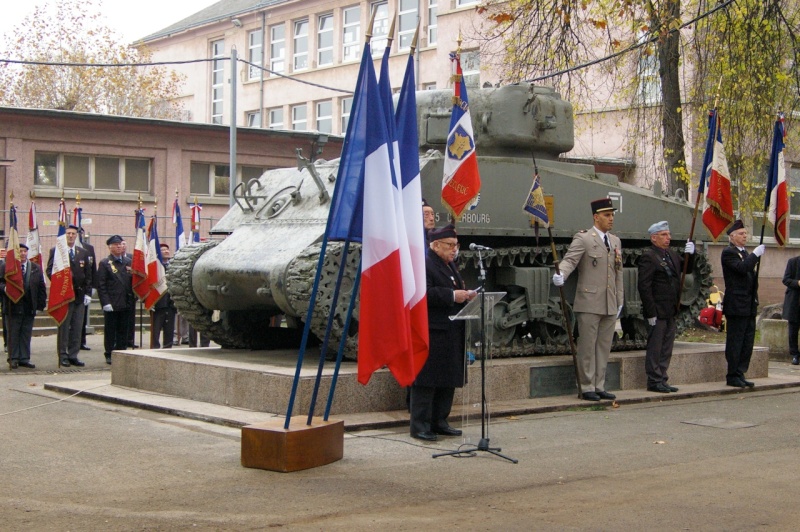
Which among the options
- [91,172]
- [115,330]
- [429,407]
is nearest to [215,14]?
[91,172]

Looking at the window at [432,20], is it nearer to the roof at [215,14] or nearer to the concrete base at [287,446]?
the roof at [215,14]

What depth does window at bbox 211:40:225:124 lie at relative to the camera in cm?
4894

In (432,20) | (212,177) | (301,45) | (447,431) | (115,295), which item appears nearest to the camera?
(447,431)

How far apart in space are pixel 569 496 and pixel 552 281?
528cm

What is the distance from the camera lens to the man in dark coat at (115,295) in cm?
1714

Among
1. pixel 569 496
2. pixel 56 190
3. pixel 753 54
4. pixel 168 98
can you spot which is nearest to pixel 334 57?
pixel 168 98

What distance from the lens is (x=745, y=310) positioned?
44.8 feet

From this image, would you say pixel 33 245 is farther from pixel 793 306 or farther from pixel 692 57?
pixel 793 306

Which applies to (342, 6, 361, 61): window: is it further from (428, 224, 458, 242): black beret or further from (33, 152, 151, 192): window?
(428, 224, 458, 242): black beret

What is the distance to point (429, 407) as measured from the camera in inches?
386

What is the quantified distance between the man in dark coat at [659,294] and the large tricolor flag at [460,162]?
280cm

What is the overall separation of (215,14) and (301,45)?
5.37 metres

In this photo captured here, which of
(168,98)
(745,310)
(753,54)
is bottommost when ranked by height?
(745,310)

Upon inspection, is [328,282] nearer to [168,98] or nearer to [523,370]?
[523,370]
